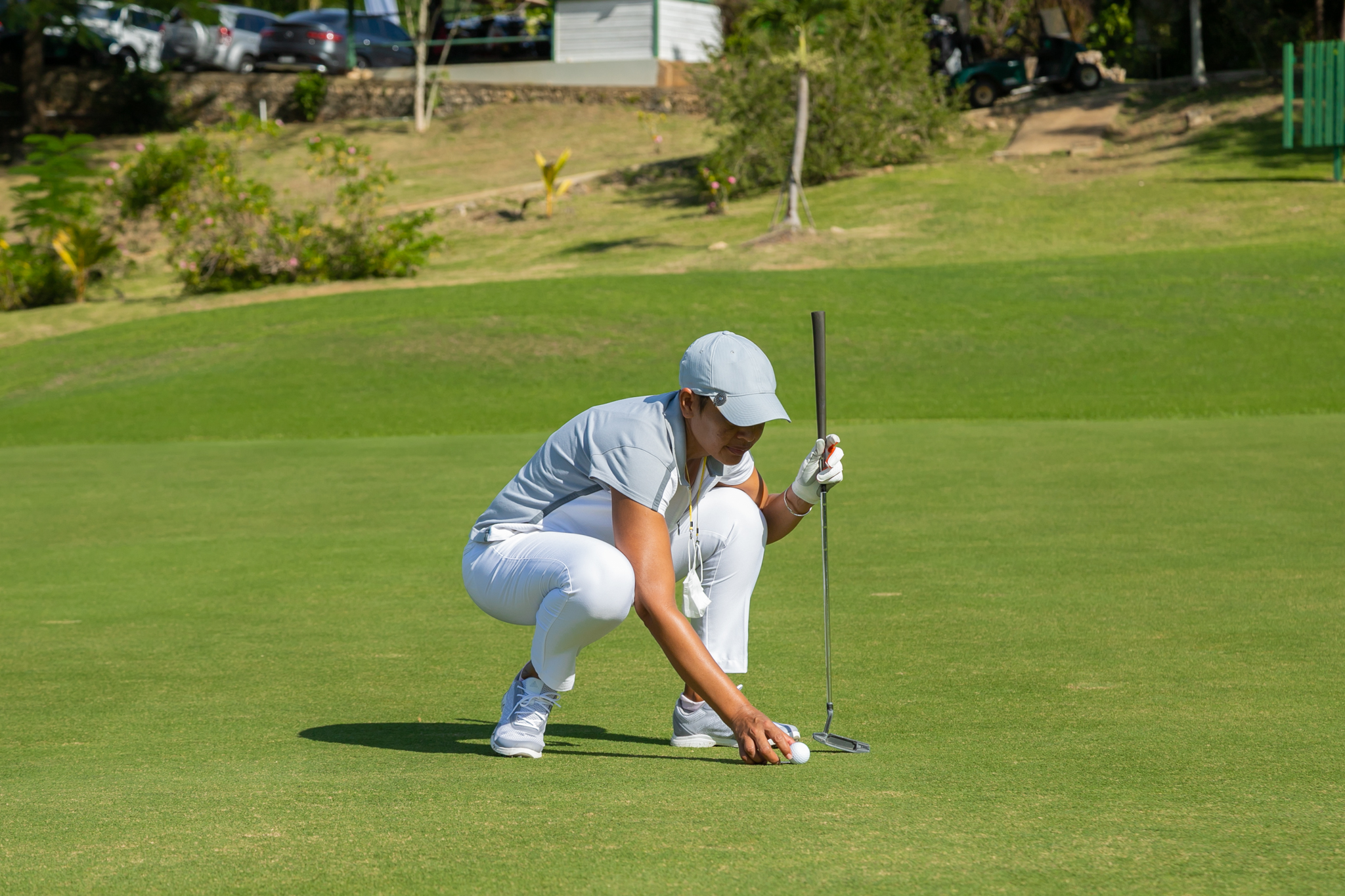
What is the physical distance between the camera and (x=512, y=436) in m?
14.1

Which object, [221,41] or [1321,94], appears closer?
[1321,94]

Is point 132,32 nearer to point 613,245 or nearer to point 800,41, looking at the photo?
point 613,245

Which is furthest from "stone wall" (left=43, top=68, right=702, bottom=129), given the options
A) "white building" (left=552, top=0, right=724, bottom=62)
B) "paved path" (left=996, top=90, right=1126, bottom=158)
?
"paved path" (left=996, top=90, right=1126, bottom=158)

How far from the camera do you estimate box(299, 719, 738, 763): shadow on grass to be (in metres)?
4.31

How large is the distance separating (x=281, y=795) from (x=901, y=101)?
31.9 m

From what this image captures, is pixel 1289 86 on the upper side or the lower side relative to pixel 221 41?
lower

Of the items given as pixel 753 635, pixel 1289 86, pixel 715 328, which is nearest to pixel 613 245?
pixel 715 328

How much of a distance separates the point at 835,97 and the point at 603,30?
38.3ft

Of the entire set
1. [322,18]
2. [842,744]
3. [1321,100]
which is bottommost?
[842,744]

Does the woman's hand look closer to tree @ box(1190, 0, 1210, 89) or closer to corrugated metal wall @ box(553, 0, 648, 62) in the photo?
tree @ box(1190, 0, 1210, 89)

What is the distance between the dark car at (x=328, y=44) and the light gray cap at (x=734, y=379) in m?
43.6

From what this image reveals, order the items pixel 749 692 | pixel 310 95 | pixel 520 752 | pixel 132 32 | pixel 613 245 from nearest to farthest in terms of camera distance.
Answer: pixel 520 752, pixel 749 692, pixel 613 245, pixel 310 95, pixel 132 32

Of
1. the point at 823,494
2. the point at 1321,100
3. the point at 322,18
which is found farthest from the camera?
the point at 322,18

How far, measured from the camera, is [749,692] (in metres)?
5.09
